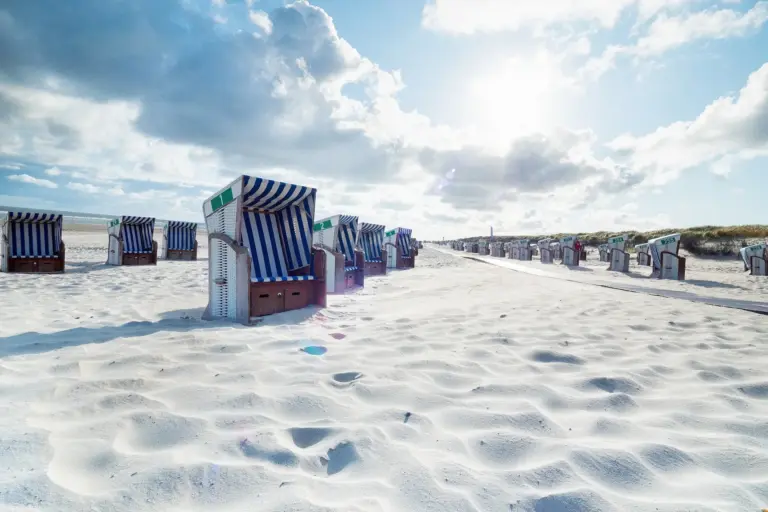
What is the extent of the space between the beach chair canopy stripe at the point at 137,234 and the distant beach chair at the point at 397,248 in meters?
9.11

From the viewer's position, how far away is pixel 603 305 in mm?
6434

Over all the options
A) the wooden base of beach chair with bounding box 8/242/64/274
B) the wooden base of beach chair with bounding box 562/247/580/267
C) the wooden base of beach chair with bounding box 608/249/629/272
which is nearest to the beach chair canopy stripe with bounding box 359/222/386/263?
the wooden base of beach chair with bounding box 8/242/64/274

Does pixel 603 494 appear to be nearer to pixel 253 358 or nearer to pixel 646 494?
pixel 646 494

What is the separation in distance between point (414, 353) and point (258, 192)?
3172mm

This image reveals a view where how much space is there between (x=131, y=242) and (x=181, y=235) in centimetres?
357

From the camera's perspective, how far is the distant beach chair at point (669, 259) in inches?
514

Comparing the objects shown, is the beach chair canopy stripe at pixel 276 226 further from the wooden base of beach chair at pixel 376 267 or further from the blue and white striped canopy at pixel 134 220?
the blue and white striped canopy at pixel 134 220

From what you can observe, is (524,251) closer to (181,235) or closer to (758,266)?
(758,266)

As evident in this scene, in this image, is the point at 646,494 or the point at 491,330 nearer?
the point at 646,494

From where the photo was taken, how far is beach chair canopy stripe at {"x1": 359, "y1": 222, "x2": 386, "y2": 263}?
45.2 feet

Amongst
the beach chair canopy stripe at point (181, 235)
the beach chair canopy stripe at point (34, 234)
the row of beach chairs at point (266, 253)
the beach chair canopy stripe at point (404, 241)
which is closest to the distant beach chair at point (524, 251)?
the beach chair canopy stripe at point (404, 241)

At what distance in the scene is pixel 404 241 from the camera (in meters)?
17.6

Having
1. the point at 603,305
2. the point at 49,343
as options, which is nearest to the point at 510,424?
the point at 49,343

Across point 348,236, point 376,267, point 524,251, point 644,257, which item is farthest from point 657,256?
point 524,251
